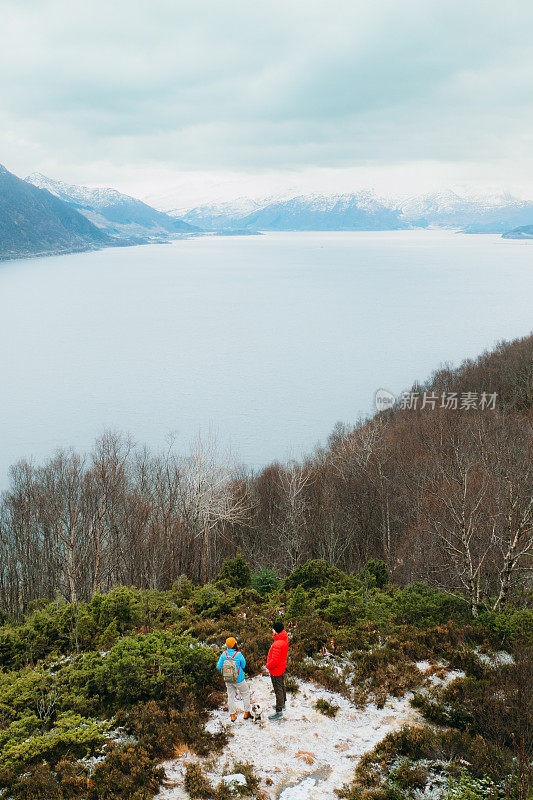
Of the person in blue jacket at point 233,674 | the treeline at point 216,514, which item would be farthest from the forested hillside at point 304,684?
the treeline at point 216,514

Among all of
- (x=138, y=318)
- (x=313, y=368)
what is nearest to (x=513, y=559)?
(x=313, y=368)

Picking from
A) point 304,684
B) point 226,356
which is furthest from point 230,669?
point 226,356

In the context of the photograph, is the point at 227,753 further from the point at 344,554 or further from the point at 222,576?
the point at 344,554

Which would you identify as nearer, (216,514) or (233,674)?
(233,674)

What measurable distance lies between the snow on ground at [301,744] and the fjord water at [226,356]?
4342cm

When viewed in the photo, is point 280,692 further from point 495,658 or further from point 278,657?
point 495,658

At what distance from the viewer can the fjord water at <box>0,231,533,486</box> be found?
208 feet

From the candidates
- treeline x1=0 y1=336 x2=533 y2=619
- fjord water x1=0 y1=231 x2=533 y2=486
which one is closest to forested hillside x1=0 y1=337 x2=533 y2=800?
treeline x1=0 y1=336 x2=533 y2=619

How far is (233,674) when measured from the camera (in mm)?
9953

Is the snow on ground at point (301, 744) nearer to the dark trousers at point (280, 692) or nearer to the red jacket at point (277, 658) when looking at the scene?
the dark trousers at point (280, 692)

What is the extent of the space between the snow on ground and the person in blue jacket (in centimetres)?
33

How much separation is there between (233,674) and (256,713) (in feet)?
4.16

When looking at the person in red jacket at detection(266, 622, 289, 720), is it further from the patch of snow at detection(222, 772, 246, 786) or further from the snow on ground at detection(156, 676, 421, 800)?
the patch of snow at detection(222, 772, 246, 786)

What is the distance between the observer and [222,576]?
2044 cm
